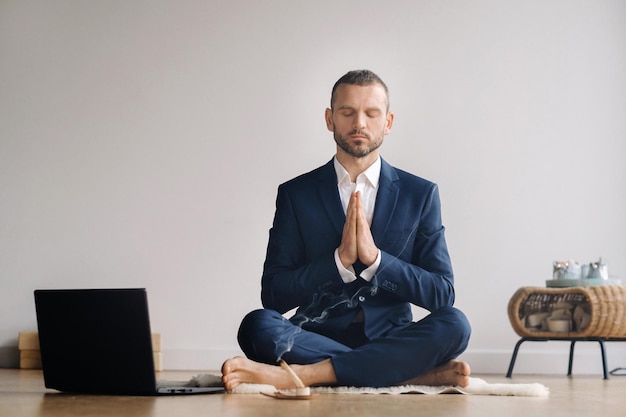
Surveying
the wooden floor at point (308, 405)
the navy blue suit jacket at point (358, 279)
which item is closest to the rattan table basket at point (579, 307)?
the wooden floor at point (308, 405)

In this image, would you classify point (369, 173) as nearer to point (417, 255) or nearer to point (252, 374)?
point (417, 255)

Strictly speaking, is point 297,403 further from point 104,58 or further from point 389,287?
point 104,58

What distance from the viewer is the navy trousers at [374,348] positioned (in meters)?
2.54

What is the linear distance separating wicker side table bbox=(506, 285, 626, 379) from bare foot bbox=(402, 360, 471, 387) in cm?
164

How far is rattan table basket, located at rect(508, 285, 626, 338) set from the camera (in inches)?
159

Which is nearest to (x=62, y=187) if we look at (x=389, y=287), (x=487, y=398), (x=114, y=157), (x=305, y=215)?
(x=114, y=157)

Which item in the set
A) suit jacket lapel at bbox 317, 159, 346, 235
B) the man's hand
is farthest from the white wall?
the man's hand

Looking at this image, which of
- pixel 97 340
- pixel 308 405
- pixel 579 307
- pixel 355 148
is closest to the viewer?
pixel 308 405

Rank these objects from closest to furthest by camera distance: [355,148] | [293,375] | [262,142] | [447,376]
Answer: [293,375] → [447,376] → [355,148] → [262,142]

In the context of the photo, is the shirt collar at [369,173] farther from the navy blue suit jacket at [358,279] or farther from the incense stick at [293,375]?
the incense stick at [293,375]

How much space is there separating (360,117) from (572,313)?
6.72 ft

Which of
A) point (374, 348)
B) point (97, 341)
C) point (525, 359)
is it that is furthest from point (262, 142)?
point (97, 341)

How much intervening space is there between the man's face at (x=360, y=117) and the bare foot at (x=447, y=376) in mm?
693

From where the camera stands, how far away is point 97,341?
2.28m
